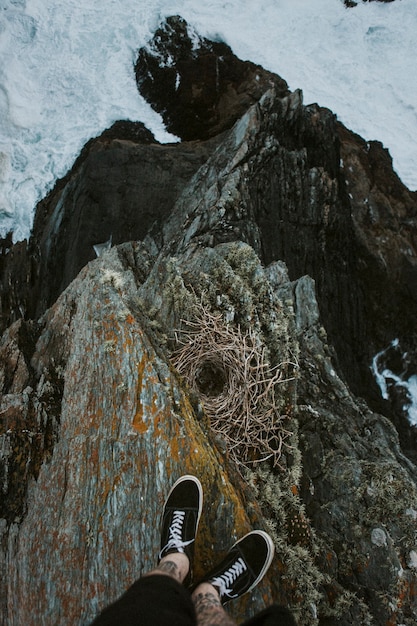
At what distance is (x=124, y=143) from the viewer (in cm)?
980

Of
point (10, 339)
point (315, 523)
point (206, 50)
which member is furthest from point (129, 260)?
point (206, 50)

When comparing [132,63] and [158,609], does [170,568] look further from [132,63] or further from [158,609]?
[132,63]

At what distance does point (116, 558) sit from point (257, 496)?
1.36 meters

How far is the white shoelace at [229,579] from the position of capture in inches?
136

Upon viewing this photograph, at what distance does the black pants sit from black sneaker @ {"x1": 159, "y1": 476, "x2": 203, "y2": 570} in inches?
19.5

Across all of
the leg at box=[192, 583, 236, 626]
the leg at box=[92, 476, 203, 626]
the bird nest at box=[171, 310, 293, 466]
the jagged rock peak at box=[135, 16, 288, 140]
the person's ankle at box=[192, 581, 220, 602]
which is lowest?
the leg at box=[192, 583, 236, 626]

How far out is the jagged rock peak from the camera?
1074cm

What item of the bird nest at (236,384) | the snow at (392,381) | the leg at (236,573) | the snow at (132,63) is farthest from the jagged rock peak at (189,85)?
the leg at (236,573)

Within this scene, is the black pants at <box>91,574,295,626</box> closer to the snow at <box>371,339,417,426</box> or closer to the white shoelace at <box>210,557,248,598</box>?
the white shoelace at <box>210,557,248,598</box>

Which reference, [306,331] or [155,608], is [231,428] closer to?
[155,608]

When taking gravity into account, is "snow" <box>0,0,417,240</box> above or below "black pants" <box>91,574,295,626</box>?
above

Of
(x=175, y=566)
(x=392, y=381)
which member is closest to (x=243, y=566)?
(x=175, y=566)

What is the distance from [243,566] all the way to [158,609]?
1044 mm

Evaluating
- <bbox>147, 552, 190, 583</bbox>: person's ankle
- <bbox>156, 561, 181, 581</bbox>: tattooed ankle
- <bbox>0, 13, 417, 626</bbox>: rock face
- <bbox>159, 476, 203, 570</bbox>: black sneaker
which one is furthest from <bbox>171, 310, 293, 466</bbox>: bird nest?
<bbox>156, 561, 181, 581</bbox>: tattooed ankle
